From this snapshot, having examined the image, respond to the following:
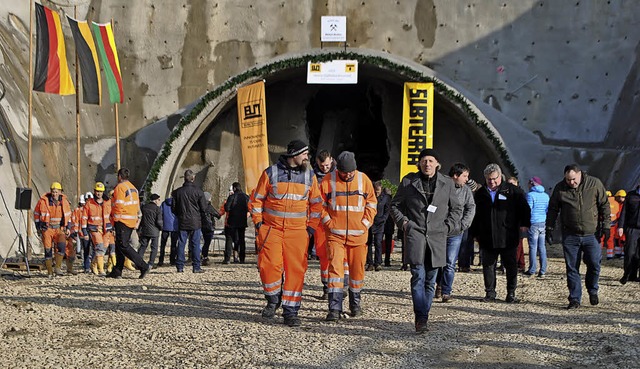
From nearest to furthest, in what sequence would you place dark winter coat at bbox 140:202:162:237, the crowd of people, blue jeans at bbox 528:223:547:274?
the crowd of people → blue jeans at bbox 528:223:547:274 → dark winter coat at bbox 140:202:162:237

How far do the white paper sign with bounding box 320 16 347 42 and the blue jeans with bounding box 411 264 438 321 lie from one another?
15208 mm

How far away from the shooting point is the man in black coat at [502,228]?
10.6 m

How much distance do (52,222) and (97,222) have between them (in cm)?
114

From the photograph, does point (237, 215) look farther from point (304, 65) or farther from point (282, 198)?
point (282, 198)

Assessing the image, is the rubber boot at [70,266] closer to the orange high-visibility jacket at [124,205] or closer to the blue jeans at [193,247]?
the blue jeans at [193,247]

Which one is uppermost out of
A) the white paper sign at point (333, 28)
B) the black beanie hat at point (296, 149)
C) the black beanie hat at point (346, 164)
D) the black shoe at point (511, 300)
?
the white paper sign at point (333, 28)

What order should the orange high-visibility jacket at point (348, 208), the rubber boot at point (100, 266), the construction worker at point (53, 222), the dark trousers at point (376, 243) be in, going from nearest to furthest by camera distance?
the orange high-visibility jacket at point (348, 208)
the rubber boot at point (100, 266)
the construction worker at point (53, 222)
the dark trousers at point (376, 243)

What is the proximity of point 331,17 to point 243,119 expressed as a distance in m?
3.79

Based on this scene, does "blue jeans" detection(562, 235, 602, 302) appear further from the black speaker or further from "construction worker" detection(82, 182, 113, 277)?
the black speaker

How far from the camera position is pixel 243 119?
75.0 feet

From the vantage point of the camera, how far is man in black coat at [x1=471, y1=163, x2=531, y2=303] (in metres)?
10.6

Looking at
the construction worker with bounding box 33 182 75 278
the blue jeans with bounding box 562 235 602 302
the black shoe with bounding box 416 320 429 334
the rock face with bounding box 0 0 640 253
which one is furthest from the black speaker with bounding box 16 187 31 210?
the blue jeans with bounding box 562 235 602 302

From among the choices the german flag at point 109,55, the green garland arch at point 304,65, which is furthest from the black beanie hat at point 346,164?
the green garland arch at point 304,65

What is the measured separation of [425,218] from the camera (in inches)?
320
